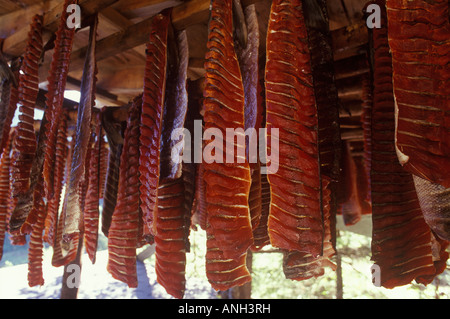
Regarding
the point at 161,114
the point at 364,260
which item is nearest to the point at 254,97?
the point at 161,114

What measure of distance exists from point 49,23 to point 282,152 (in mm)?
2406

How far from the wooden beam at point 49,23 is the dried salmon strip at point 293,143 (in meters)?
1.56

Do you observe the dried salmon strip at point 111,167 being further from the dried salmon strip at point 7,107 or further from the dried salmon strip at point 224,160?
the dried salmon strip at point 224,160

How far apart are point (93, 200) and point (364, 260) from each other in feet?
39.4

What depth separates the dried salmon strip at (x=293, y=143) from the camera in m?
1.13

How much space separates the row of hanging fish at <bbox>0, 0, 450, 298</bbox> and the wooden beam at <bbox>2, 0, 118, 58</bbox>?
35 cm

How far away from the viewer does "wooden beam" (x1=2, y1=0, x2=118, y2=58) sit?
2014 millimetres

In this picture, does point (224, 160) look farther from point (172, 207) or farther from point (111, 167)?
point (111, 167)

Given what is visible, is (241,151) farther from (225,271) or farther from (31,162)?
(31,162)

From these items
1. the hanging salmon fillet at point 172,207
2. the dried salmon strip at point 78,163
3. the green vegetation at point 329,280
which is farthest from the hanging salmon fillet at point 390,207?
the green vegetation at point 329,280

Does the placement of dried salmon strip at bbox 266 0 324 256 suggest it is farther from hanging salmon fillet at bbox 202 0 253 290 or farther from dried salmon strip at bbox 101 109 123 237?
dried salmon strip at bbox 101 109 123 237

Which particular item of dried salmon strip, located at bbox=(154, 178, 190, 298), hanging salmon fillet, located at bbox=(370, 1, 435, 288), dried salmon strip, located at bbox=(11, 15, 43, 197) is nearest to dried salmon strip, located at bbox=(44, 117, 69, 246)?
dried salmon strip, located at bbox=(11, 15, 43, 197)

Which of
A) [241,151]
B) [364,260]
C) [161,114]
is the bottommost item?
[364,260]

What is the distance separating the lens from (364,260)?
11.0 meters
